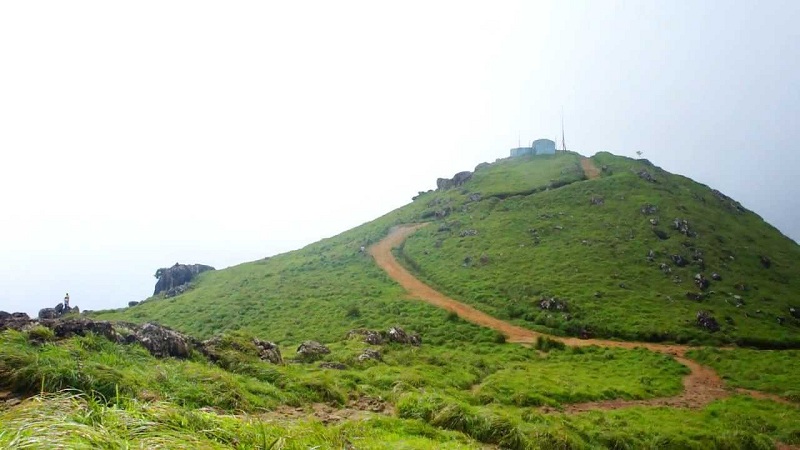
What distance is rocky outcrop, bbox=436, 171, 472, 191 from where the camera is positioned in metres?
96.0

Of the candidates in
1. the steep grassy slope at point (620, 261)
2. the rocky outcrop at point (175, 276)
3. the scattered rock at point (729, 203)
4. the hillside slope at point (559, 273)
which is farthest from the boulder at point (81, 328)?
the scattered rock at point (729, 203)

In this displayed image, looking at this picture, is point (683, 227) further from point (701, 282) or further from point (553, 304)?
point (553, 304)

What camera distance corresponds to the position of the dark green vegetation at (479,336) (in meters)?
9.72

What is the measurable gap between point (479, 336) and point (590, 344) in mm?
9463

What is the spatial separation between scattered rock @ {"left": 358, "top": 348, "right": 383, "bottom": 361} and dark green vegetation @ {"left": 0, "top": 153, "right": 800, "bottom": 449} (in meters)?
0.75

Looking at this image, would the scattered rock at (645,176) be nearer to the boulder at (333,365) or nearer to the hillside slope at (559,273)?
the hillside slope at (559,273)

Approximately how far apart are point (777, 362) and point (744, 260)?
92.9 feet

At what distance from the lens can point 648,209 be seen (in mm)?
63156

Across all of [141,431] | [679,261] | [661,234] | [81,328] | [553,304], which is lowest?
[553,304]

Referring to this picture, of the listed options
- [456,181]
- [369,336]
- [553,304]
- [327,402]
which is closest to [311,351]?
[369,336]

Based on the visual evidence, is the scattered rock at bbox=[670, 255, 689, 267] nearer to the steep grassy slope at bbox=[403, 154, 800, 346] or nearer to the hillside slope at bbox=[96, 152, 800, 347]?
the hillside slope at bbox=[96, 152, 800, 347]

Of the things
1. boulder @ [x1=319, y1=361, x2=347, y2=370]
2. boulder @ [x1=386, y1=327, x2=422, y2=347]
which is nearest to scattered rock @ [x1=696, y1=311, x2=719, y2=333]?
boulder @ [x1=386, y1=327, x2=422, y2=347]

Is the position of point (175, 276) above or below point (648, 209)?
below

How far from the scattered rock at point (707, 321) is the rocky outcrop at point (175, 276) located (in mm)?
76789
